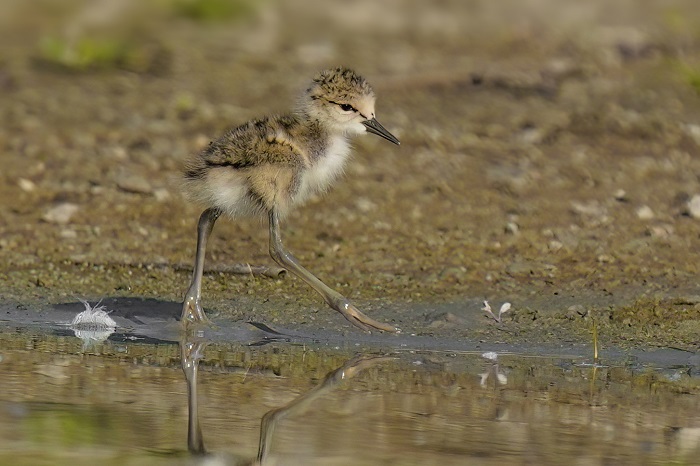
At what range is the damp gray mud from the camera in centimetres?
430

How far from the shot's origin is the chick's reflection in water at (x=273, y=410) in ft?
12.9

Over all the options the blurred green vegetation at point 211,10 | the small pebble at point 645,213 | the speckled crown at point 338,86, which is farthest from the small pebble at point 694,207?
the blurred green vegetation at point 211,10

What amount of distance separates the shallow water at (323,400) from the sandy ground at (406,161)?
1.16 feet

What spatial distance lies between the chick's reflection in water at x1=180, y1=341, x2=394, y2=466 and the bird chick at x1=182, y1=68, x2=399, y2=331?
40 cm

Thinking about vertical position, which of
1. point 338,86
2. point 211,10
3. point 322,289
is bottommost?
point 322,289

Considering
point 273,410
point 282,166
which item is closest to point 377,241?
point 282,166

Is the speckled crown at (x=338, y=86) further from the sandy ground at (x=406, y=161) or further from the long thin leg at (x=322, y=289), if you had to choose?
the long thin leg at (x=322, y=289)

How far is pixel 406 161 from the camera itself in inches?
323

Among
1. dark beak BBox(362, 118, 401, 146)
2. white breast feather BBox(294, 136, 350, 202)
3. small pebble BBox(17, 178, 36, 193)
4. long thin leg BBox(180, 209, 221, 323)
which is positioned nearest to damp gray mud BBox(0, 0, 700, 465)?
small pebble BBox(17, 178, 36, 193)

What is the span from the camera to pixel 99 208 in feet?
24.2

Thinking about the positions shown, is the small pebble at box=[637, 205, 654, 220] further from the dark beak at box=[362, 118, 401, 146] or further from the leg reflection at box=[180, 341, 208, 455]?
the leg reflection at box=[180, 341, 208, 455]

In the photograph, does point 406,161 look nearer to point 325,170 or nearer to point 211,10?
point 325,170

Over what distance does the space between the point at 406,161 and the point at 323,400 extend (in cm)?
379

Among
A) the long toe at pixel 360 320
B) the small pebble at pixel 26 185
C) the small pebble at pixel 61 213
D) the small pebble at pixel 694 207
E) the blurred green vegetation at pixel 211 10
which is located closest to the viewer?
the long toe at pixel 360 320
